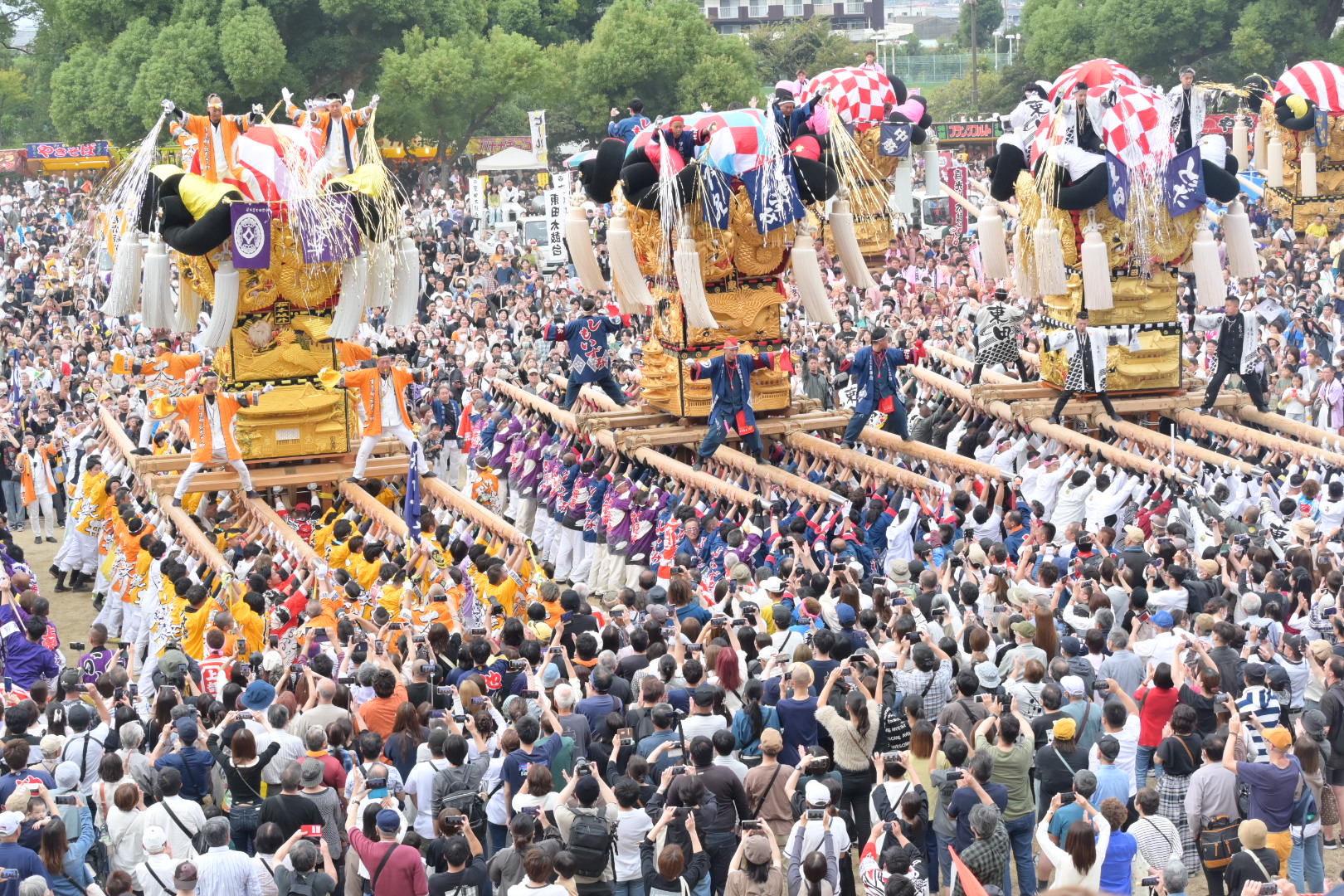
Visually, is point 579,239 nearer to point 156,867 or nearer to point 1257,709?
point 1257,709

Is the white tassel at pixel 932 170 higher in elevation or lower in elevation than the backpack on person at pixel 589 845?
higher

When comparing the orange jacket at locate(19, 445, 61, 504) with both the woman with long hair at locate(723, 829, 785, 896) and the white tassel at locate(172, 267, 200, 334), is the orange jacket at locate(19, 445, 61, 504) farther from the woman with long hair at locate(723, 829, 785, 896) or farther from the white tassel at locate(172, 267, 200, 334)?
the woman with long hair at locate(723, 829, 785, 896)

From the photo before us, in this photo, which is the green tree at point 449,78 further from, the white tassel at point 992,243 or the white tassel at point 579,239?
the white tassel at point 992,243

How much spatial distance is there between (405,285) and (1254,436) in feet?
26.0

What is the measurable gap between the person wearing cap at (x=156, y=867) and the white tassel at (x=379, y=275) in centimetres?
801

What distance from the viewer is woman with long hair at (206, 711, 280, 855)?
896cm

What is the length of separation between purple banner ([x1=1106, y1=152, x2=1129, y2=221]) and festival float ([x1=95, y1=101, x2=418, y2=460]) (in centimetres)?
659

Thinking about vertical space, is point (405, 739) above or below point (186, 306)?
below

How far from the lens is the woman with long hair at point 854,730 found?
369 inches

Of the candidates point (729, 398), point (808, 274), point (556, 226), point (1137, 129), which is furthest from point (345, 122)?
point (556, 226)

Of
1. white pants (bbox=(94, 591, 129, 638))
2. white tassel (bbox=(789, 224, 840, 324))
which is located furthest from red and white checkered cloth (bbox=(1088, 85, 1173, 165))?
white pants (bbox=(94, 591, 129, 638))

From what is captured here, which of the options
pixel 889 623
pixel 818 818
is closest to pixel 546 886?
pixel 818 818

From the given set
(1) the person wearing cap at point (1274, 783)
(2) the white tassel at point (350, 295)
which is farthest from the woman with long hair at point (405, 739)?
(2) the white tassel at point (350, 295)

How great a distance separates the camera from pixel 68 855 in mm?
8492
